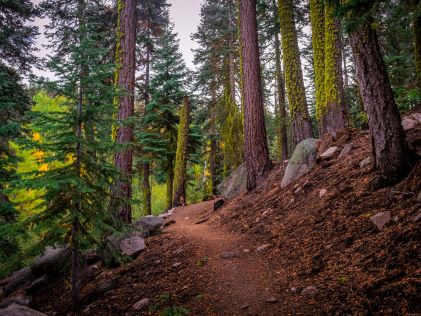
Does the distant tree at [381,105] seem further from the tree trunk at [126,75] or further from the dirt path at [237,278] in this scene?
the tree trunk at [126,75]

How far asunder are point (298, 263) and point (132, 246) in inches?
162

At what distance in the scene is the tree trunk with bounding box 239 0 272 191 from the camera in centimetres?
959

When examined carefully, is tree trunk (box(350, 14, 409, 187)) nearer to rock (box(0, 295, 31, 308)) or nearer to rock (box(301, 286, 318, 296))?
rock (box(301, 286, 318, 296))

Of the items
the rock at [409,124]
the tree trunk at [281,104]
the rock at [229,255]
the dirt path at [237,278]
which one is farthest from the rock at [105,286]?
the tree trunk at [281,104]

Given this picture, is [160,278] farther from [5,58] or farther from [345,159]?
[5,58]

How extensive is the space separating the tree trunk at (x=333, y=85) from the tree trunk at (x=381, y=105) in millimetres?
4257

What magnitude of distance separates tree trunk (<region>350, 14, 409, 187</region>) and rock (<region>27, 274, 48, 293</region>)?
717 centimetres

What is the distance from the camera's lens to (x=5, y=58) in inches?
464

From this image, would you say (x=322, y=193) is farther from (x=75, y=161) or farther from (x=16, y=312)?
(x=16, y=312)

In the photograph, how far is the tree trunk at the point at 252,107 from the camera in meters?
9.59

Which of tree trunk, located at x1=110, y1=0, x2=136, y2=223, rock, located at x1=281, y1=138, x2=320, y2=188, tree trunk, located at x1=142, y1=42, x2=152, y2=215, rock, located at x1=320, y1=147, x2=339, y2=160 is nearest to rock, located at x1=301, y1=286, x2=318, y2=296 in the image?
rock, located at x1=320, y1=147, x2=339, y2=160

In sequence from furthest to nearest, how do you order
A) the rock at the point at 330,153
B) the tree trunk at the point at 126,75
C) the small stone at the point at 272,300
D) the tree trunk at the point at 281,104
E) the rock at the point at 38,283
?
1. the tree trunk at the point at 281,104
2. the tree trunk at the point at 126,75
3. the rock at the point at 330,153
4. the rock at the point at 38,283
5. the small stone at the point at 272,300

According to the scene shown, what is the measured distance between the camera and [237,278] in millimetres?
4051

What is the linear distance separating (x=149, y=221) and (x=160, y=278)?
4236 millimetres
